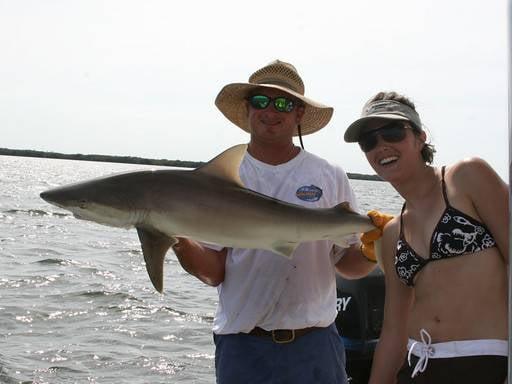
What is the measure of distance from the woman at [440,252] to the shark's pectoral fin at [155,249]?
105 cm

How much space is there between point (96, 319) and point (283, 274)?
290 inches

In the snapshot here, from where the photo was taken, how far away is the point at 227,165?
3.37 metres

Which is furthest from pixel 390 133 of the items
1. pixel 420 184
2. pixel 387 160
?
pixel 420 184

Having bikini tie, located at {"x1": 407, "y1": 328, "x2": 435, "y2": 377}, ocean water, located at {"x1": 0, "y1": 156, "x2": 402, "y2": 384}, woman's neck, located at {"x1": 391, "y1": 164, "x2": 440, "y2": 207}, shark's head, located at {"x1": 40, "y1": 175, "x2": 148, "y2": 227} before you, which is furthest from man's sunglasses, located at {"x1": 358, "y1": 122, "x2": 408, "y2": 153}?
ocean water, located at {"x1": 0, "y1": 156, "x2": 402, "y2": 384}

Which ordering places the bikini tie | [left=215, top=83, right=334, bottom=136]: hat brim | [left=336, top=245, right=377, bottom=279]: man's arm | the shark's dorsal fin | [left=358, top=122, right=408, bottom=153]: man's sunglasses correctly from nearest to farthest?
the bikini tie < [left=358, top=122, right=408, bottom=153]: man's sunglasses < the shark's dorsal fin < [left=336, top=245, right=377, bottom=279]: man's arm < [left=215, top=83, right=334, bottom=136]: hat brim

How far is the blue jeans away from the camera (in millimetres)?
3668

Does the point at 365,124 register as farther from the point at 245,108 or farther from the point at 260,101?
the point at 245,108

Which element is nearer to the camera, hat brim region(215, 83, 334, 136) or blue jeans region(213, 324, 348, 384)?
→ blue jeans region(213, 324, 348, 384)

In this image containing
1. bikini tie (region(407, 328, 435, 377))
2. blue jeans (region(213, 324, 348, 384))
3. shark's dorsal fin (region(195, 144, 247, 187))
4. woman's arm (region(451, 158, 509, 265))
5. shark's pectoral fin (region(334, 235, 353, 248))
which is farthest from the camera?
blue jeans (region(213, 324, 348, 384))

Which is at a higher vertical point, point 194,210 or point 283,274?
point 194,210

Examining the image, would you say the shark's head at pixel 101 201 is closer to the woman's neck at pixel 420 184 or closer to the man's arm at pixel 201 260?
the man's arm at pixel 201 260

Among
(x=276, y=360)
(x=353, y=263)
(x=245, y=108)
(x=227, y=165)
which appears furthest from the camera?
(x=245, y=108)

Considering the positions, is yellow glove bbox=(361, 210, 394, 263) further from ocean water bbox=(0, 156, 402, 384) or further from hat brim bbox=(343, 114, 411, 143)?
ocean water bbox=(0, 156, 402, 384)

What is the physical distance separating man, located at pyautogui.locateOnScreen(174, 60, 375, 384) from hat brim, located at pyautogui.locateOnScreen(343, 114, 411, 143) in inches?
17.2
